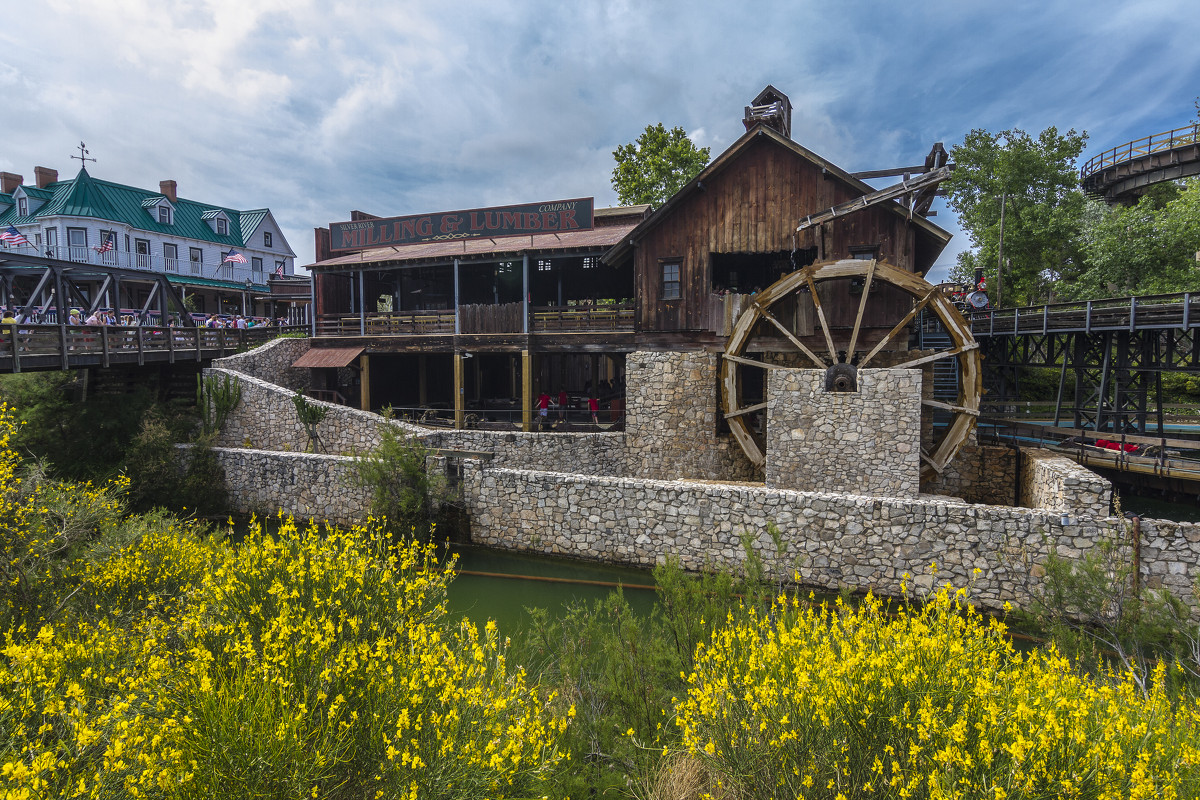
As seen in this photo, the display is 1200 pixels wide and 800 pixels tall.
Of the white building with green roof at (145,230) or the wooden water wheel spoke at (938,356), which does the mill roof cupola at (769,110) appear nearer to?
the wooden water wheel spoke at (938,356)

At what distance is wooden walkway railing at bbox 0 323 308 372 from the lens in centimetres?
1230

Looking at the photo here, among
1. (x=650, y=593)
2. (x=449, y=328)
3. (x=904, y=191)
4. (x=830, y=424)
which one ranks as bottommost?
(x=650, y=593)

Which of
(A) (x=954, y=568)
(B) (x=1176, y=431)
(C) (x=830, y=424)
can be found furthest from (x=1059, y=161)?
(A) (x=954, y=568)

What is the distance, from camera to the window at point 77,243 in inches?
1136

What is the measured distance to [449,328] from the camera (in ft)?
59.5

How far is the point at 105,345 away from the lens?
46.3 ft

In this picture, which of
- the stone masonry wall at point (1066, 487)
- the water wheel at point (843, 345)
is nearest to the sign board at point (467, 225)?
the water wheel at point (843, 345)

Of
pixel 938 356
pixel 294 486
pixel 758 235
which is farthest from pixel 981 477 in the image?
pixel 294 486

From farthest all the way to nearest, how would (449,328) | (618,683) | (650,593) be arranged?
(449,328) < (650,593) < (618,683)

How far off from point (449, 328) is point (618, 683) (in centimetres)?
1466

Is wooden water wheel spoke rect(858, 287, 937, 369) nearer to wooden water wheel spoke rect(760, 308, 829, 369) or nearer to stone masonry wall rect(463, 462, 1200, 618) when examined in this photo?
wooden water wheel spoke rect(760, 308, 829, 369)

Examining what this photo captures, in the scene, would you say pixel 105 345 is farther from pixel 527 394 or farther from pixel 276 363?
pixel 527 394

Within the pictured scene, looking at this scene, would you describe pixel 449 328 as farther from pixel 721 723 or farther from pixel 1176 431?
pixel 1176 431

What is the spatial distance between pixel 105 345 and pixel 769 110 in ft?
57.3
